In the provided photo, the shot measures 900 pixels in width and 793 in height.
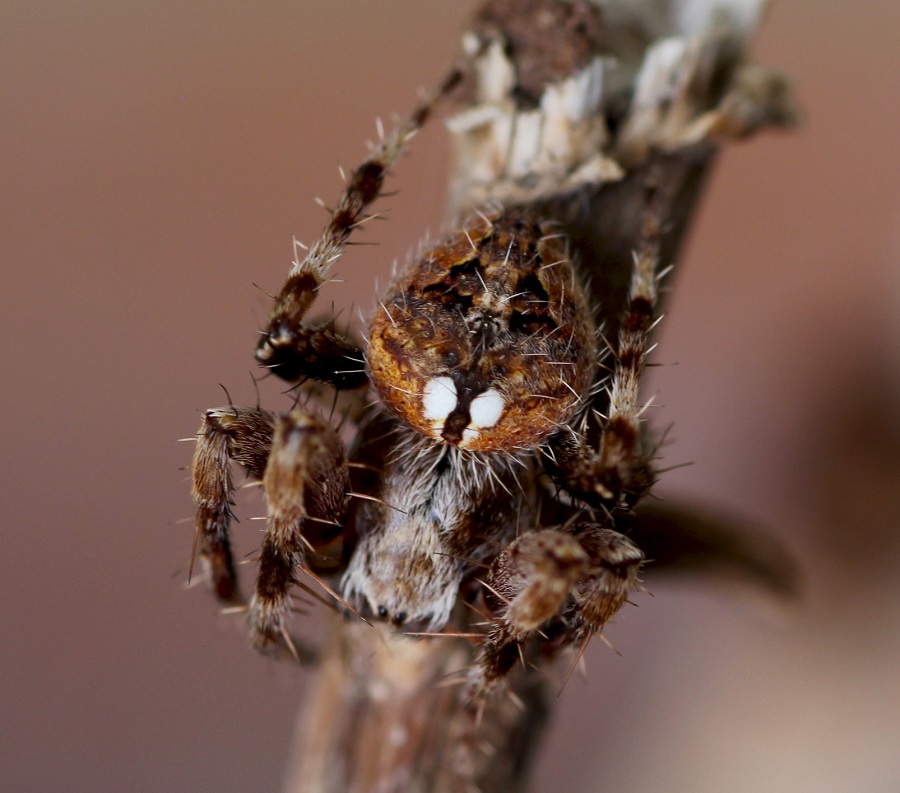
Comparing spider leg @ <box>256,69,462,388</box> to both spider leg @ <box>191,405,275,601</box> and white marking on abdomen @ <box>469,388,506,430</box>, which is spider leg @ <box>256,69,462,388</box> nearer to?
spider leg @ <box>191,405,275,601</box>

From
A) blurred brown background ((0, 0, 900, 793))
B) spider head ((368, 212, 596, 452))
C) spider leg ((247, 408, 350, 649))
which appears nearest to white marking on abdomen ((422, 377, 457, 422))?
spider head ((368, 212, 596, 452))

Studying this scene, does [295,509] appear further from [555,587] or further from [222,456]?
[555,587]

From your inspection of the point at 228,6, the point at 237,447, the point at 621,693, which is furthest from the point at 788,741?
the point at 228,6

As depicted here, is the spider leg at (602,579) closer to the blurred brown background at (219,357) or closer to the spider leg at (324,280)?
the spider leg at (324,280)

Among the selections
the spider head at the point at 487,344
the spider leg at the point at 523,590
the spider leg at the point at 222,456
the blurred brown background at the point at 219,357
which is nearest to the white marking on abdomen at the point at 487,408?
the spider head at the point at 487,344

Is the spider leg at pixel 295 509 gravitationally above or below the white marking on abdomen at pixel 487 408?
below

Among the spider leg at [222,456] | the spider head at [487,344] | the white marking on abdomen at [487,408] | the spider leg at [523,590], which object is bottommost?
the spider leg at [523,590]

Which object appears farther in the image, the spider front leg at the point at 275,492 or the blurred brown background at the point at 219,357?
the blurred brown background at the point at 219,357

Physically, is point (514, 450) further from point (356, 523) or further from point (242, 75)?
point (242, 75)
